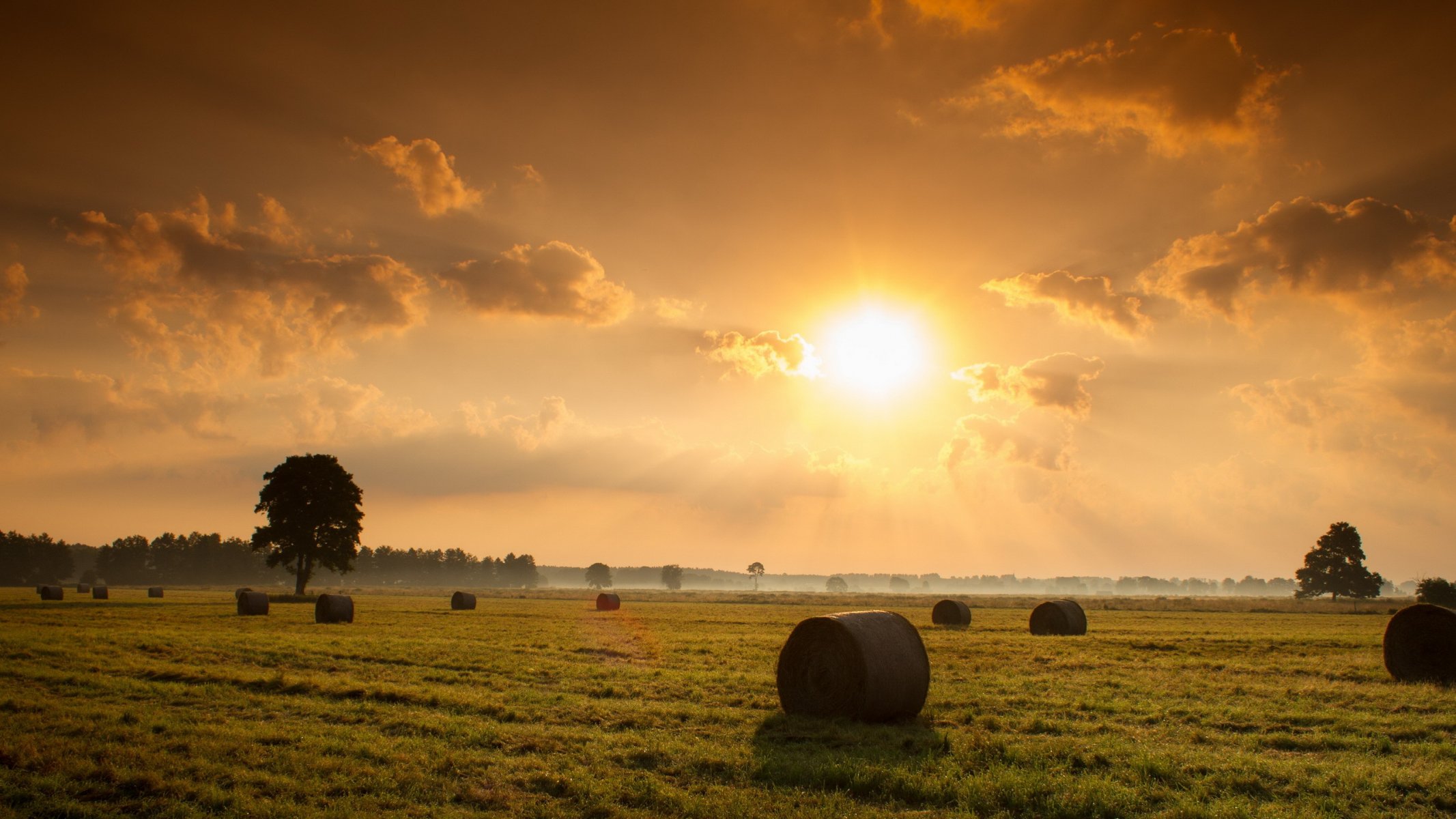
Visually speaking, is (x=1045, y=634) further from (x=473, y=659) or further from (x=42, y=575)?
(x=42, y=575)

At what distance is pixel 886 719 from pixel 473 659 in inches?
471

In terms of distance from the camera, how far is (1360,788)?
978cm

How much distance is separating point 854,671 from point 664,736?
4.08 meters

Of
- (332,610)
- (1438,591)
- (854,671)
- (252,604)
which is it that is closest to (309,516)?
(252,604)

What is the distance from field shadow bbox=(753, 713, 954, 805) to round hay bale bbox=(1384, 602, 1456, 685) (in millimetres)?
→ 15757

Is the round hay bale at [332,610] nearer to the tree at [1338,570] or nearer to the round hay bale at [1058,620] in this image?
the round hay bale at [1058,620]

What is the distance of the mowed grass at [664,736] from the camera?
9.17m

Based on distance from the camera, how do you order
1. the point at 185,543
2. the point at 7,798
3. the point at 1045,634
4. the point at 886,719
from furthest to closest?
1. the point at 185,543
2. the point at 1045,634
3. the point at 886,719
4. the point at 7,798

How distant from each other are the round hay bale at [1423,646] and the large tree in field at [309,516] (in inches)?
2612

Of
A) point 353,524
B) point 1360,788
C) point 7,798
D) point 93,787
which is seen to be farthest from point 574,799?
point 353,524

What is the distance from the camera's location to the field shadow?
965 centimetres

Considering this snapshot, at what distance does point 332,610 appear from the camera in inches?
1463

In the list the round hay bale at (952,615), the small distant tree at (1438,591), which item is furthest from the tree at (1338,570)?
the round hay bale at (952,615)

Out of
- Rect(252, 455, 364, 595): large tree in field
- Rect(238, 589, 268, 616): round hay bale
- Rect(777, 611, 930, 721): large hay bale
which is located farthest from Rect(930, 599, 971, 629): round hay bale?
Rect(252, 455, 364, 595): large tree in field
